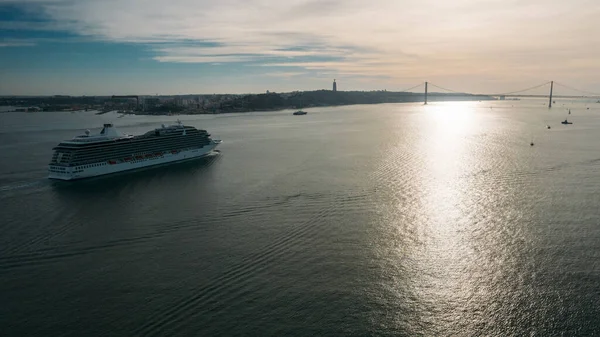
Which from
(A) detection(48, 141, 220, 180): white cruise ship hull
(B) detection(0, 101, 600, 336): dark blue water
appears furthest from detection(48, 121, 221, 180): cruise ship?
(B) detection(0, 101, 600, 336): dark blue water

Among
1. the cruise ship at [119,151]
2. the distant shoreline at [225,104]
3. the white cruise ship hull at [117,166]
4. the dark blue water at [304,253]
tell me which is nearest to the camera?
the dark blue water at [304,253]

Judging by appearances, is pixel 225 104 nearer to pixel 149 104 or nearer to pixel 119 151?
pixel 149 104

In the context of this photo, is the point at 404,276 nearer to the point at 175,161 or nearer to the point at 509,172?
the point at 509,172

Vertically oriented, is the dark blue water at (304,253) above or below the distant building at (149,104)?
below

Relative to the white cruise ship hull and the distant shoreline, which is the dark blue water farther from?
the distant shoreline

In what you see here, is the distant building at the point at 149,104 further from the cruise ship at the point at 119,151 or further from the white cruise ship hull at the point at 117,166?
the white cruise ship hull at the point at 117,166

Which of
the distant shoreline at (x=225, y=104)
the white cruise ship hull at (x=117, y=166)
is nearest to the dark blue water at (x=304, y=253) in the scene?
the white cruise ship hull at (x=117, y=166)
